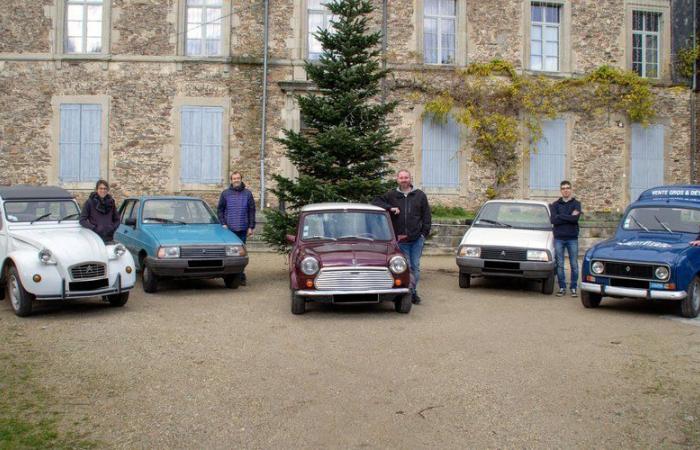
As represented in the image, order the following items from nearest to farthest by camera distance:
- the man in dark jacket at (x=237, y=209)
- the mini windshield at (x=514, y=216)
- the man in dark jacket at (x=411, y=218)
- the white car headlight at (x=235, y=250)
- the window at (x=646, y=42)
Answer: the man in dark jacket at (x=411, y=218) < the white car headlight at (x=235, y=250) < the man in dark jacket at (x=237, y=209) < the mini windshield at (x=514, y=216) < the window at (x=646, y=42)

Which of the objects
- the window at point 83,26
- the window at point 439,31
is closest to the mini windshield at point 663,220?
the window at point 439,31

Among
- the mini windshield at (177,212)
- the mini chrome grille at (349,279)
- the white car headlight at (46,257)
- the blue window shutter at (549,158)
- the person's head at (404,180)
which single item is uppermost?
the blue window shutter at (549,158)

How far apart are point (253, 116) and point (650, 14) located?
1380 centimetres

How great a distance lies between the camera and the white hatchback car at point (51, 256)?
9281 mm

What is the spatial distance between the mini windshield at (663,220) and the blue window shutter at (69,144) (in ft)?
52.2

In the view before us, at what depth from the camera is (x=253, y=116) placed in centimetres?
2092

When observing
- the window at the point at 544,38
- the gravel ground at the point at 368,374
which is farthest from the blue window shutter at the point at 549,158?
the gravel ground at the point at 368,374

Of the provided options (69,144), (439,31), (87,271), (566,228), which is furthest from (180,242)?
(439,31)

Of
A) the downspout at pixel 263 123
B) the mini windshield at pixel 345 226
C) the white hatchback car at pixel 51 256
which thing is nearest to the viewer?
the white hatchback car at pixel 51 256

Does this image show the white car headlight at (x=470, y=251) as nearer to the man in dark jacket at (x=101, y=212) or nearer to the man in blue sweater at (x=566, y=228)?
the man in blue sweater at (x=566, y=228)

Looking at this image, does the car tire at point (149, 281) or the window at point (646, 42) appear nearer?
the car tire at point (149, 281)

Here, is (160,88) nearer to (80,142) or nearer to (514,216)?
(80,142)

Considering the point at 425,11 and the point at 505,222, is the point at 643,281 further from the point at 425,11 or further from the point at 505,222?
the point at 425,11

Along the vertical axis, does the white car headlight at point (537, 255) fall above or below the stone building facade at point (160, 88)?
below
